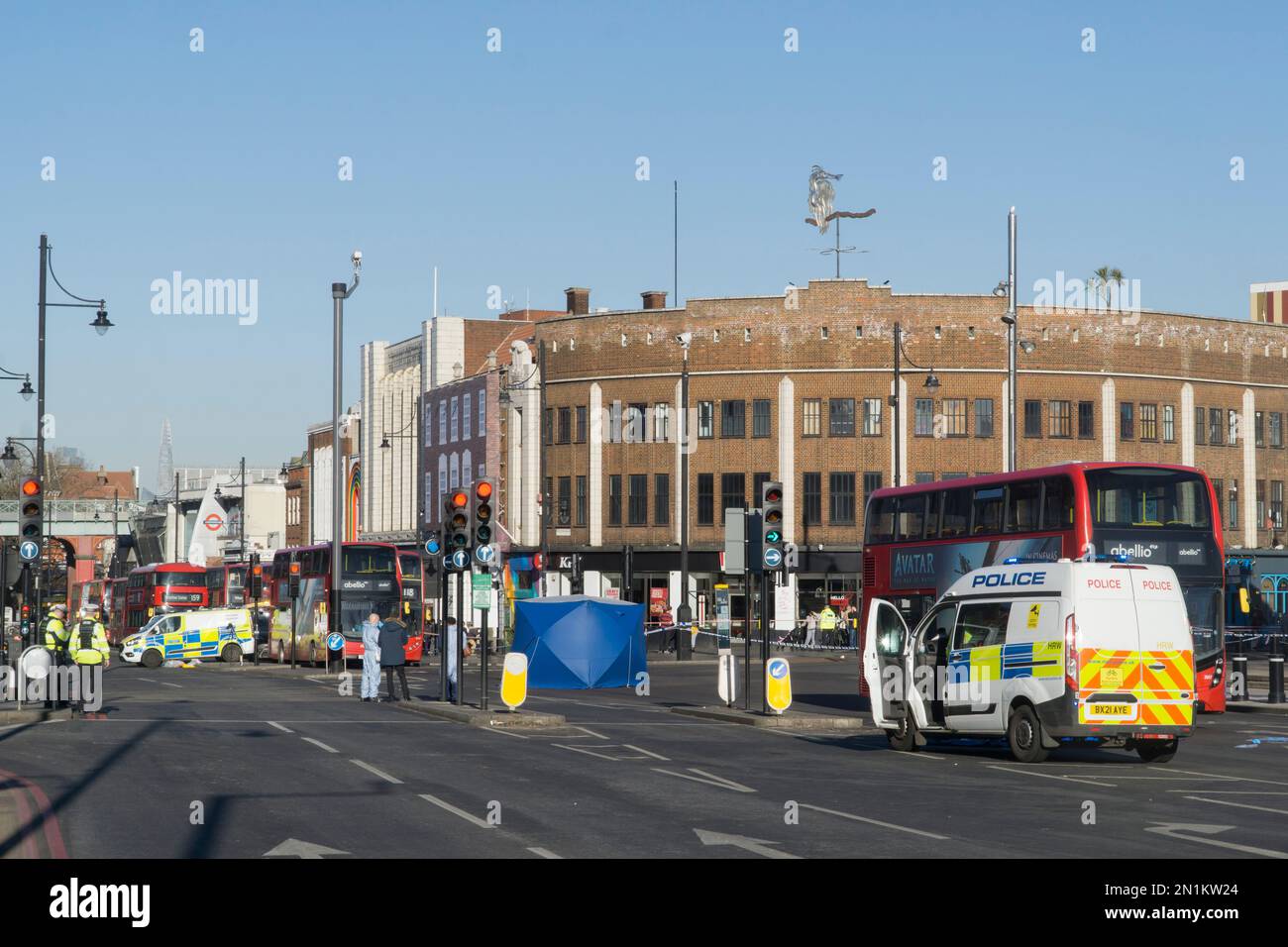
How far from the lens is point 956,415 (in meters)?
73.0

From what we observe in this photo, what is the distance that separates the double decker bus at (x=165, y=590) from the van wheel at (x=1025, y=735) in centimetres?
5378

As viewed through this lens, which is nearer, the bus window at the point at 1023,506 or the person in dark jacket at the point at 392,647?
the bus window at the point at 1023,506

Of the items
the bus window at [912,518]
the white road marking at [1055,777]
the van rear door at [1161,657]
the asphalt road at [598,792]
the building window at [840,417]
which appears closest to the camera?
the asphalt road at [598,792]

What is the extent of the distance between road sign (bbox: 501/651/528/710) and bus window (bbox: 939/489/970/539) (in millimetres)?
7808

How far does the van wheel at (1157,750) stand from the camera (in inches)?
860

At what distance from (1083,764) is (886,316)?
52409mm

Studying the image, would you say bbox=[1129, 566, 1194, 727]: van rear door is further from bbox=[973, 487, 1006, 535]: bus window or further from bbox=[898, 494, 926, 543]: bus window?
bbox=[898, 494, 926, 543]: bus window

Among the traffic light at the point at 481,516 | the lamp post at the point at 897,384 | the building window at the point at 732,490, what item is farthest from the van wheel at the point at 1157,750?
the building window at the point at 732,490

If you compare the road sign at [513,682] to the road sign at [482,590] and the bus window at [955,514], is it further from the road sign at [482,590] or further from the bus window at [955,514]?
the bus window at [955,514]

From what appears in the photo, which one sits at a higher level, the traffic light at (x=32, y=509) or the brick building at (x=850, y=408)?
the brick building at (x=850, y=408)

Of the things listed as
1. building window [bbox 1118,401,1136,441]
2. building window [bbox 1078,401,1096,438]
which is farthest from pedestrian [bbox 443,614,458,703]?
building window [bbox 1118,401,1136,441]

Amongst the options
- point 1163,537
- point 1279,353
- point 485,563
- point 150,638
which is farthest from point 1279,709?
point 1279,353

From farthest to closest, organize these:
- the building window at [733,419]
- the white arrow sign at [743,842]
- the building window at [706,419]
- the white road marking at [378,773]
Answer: the building window at [706,419]
the building window at [733,419]
the white road marking at [378,773]
the white arrow sign at [743,842]
